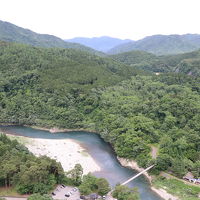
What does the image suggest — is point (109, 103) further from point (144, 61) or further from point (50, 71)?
point (144, 61)

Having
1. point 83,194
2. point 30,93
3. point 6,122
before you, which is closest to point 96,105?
point 30,93

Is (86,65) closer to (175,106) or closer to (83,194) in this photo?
(175,106)

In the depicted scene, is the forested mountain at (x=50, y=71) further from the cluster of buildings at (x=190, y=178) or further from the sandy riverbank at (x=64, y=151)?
the cluster of buildings at (x=190, y=178)

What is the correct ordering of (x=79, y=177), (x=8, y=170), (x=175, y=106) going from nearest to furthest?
1. (x=8, y=170)
2. (x=79, y=177)
3. (x=175, y=106)

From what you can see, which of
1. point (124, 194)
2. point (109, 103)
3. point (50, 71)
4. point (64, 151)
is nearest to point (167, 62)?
point (50, 71)

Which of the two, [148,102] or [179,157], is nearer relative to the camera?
[179,157]

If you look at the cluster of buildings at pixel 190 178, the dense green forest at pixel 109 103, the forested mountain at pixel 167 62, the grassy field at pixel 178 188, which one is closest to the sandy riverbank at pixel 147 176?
the grassy field at pixel 178 188

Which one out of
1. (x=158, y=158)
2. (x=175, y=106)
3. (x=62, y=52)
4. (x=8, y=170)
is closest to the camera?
(x=8, y=170)
